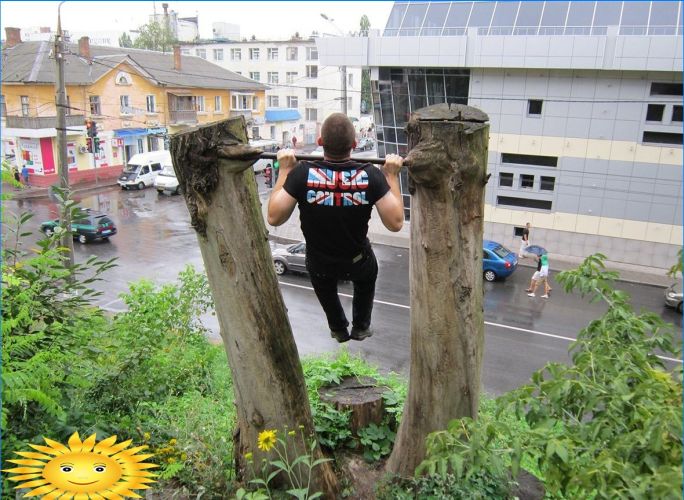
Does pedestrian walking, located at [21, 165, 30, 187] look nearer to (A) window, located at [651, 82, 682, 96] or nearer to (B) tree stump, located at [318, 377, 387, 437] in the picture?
(A) window, located at [651, 82, 682, 96]

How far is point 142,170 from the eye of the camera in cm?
3462

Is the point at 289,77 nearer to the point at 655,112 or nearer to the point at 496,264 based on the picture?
the point at 655,112

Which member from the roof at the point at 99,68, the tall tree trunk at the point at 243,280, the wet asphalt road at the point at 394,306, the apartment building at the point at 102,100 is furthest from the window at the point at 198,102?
the tall tree trunk at the point at 243,280

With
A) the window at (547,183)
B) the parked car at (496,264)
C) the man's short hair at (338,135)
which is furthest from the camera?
the window at (547,183)

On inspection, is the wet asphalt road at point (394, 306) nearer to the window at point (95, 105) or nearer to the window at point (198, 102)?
the window at point (95, 105)

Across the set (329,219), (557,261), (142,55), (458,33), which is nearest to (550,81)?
(458,33)

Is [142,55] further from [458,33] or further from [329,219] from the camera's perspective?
[329,219]

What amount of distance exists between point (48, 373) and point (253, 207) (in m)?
2.30

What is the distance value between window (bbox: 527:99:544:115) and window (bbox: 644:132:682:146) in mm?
3835

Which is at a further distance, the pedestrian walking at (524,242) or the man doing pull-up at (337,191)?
the pedestrian walking at (524,242)

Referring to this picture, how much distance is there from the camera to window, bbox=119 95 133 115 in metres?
36.0

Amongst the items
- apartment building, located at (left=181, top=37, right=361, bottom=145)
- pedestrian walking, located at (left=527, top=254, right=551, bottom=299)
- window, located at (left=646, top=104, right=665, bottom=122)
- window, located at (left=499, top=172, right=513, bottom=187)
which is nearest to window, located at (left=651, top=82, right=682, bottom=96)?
window, located at (left=646, top=104, right=665, bottom=122)

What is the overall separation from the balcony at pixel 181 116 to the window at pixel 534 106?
2171cm

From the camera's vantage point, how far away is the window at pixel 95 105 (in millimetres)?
34406
